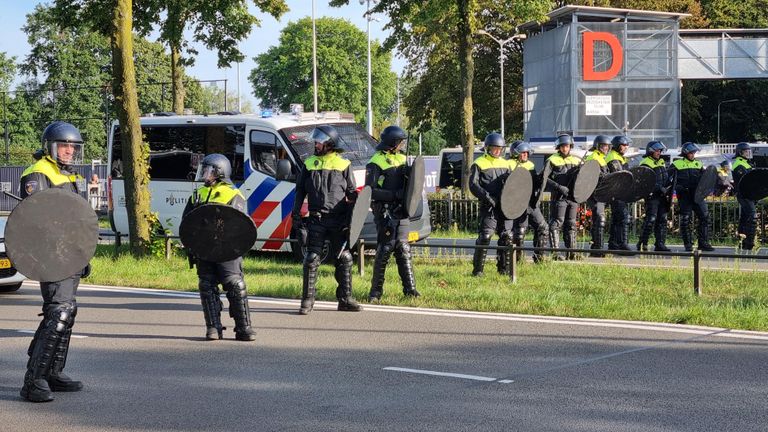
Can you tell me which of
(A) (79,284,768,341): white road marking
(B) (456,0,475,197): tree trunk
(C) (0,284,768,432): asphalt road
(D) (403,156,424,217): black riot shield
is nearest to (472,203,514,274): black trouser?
(D) (403,156,424,217): black riot shield

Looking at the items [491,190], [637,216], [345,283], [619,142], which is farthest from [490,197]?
[637,216]

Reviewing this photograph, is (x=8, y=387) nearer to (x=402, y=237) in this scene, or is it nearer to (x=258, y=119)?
(x=402, y=237)

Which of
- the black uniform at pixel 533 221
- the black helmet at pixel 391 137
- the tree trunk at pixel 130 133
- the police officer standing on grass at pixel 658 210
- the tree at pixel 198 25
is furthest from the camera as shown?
the tree at pixel 198 25

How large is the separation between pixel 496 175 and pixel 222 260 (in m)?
5.32

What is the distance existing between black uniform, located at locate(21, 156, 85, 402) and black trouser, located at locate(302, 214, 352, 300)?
368 centimetres

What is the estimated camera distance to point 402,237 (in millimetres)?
11523

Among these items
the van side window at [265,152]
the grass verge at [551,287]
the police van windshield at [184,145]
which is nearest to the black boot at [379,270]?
the grass verge at [551,287]

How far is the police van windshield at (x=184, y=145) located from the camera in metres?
17.6

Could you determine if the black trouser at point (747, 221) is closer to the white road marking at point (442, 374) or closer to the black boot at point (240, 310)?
the black boot at point (240, 310)

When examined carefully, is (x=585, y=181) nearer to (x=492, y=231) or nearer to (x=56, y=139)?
(x=492, y=231)

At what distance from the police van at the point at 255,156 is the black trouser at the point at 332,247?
13.8 feet

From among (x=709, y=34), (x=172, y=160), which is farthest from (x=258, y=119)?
(x=709, y=34)

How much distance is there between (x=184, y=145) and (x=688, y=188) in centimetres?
839

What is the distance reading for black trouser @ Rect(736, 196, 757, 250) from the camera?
1750cm
